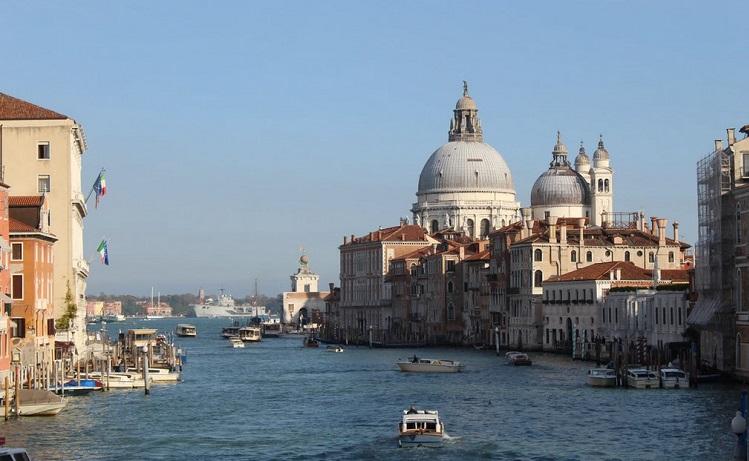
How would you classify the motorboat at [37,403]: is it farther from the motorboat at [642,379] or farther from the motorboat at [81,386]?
the motorboat at [642,379]

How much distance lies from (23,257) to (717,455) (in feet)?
76.4

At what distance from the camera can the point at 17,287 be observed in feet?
169

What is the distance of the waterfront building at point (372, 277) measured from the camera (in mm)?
132250

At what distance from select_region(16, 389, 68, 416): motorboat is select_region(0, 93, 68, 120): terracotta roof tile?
18.5 m

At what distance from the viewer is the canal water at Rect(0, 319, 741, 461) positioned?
38.4 m

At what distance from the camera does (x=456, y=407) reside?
167 ft

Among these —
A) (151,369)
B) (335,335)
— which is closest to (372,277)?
(335,335)

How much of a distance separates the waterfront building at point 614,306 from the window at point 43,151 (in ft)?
76.3

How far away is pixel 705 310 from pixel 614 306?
19110mm

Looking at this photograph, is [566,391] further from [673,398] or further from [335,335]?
[335,335]

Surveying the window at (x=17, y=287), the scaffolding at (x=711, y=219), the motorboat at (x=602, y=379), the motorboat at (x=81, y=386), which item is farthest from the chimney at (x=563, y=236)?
the window at (x=17, y=287)

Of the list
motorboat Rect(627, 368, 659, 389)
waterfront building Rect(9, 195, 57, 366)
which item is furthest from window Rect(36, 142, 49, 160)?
motorboat Rect(627, 368, 659, 389)

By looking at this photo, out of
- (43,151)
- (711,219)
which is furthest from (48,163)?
(711,219)

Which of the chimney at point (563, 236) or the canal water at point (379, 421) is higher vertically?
the chimney at point (563, 236)
